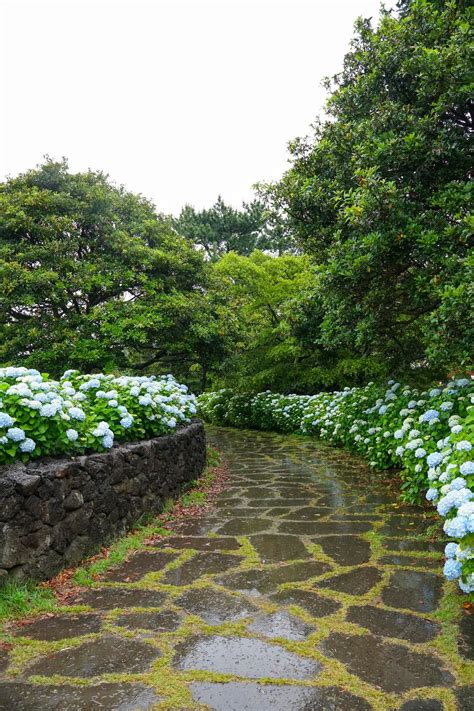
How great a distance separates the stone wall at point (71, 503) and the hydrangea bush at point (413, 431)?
266 centimetres

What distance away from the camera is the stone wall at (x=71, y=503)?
10.8ft

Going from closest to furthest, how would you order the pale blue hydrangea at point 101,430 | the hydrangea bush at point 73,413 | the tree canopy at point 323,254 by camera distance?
the hydrangea bush at point 73,413
the pale blue hydrangea at point 101,430
the tree canopy at point 323,254

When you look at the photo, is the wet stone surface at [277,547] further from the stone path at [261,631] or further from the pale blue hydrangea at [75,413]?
the pale blue hydrangea at [75,413]

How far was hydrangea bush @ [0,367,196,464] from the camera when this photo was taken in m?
3.63

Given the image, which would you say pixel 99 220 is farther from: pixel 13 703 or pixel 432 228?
pixel 13 703

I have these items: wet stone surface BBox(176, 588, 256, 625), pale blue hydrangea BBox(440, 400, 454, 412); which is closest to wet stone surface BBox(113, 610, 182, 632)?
wet stone surface BBox(176, 588, 256, 625)

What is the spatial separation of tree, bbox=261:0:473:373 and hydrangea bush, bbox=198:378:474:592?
72cm

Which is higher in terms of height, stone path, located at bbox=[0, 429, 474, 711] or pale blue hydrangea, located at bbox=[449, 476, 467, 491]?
pale blue hydrangea, located at bbox=[449, 476, 467, 491]

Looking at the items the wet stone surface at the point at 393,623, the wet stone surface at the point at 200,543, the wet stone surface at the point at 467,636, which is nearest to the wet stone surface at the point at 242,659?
the wet stone surface at the point at 393,623

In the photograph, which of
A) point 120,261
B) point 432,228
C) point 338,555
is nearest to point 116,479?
point 338,555

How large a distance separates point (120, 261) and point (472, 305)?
20.6 feet

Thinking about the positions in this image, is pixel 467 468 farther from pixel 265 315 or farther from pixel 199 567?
pixel 265 315

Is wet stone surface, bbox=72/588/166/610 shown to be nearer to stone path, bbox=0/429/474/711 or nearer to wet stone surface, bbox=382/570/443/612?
stone path, bbox=0/429/474/711

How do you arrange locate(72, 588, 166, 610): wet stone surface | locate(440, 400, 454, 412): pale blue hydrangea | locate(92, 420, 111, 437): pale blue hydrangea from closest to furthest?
locate(72, 588, 166, 610): wet stone surface → locate(92, 420, 111, 437): pale blue hydrangea → locate(440, 400, 454, 412): pale blue hydrangea
